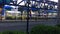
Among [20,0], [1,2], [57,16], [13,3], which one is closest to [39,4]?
[57,16]

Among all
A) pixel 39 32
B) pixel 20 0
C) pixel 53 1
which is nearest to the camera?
pixel 39 32

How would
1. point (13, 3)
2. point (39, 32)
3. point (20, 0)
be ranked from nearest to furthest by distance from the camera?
point (39, 32)
point (13, 3)
point (20, 0)

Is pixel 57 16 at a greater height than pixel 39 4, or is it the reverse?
pixel 39 4

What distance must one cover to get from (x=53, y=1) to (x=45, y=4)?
3.90 ft

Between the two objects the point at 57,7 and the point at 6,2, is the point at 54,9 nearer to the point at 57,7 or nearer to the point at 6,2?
the point at 57,7

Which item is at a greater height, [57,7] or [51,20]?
[57,7]

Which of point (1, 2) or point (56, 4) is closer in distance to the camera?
point (1, 2)

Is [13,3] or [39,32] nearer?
[39,32]

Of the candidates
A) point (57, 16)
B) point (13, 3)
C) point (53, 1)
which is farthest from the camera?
point (53, 1)

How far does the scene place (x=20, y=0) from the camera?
844 centimetres

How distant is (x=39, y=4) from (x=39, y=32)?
3.71 meters

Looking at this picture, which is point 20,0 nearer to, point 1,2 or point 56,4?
point 1,2

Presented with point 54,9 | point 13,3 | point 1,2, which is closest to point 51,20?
point 54,9

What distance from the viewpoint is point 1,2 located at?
22.0 ft
